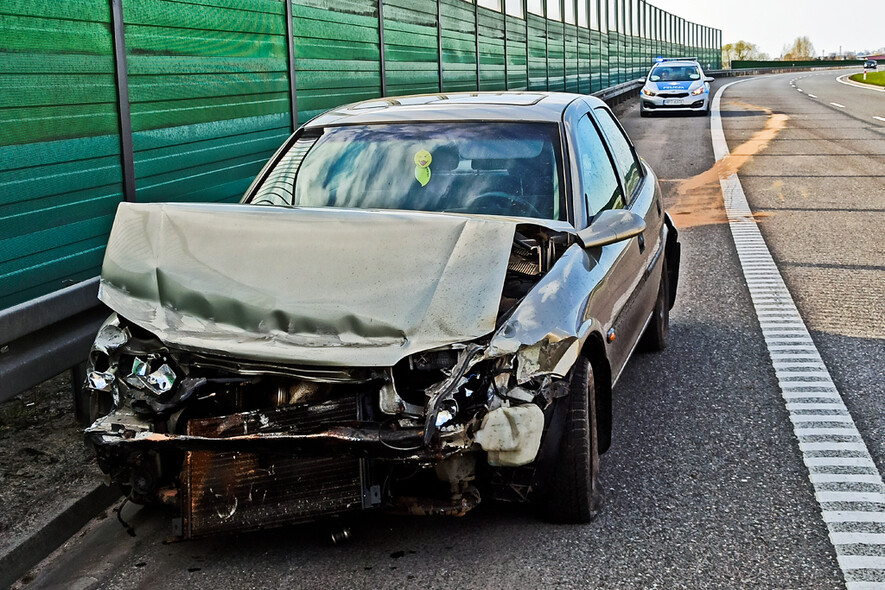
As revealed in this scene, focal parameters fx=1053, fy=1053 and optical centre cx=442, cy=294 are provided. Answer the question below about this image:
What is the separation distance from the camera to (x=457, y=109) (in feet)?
17.7

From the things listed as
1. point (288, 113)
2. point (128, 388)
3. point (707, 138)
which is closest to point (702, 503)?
point (128, 388)

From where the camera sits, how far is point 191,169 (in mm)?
7402

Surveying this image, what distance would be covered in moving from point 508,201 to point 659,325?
6.99 feet

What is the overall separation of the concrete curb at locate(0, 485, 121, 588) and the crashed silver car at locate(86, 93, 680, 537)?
454 mm

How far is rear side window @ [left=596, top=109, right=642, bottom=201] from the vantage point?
607 cm

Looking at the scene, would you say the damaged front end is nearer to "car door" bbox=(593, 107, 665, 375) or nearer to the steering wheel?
the steering wheel

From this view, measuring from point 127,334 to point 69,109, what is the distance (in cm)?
207

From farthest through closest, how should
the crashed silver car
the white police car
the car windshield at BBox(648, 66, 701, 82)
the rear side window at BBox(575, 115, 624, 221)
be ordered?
the car windshield at BBox(648, 66, 701, 82)
the white police car
the rear side window at BBox(575, 115, 624, 221)
the crashed silver car

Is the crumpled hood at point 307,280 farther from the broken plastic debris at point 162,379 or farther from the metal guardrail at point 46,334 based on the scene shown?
the metal guardrail at point 46,334

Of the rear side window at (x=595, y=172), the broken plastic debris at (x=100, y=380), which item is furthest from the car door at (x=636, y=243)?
the broken plastic debris at (x=100, y=380)

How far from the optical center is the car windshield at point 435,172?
4969 millimetres

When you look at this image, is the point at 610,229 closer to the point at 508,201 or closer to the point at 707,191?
the point at 508,201

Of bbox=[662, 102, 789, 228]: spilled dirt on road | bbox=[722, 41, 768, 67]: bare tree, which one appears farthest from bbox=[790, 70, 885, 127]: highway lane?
bbox=[722, 41, 768, 67]: bare tree

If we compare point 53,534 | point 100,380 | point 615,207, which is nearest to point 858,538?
point 615,207
